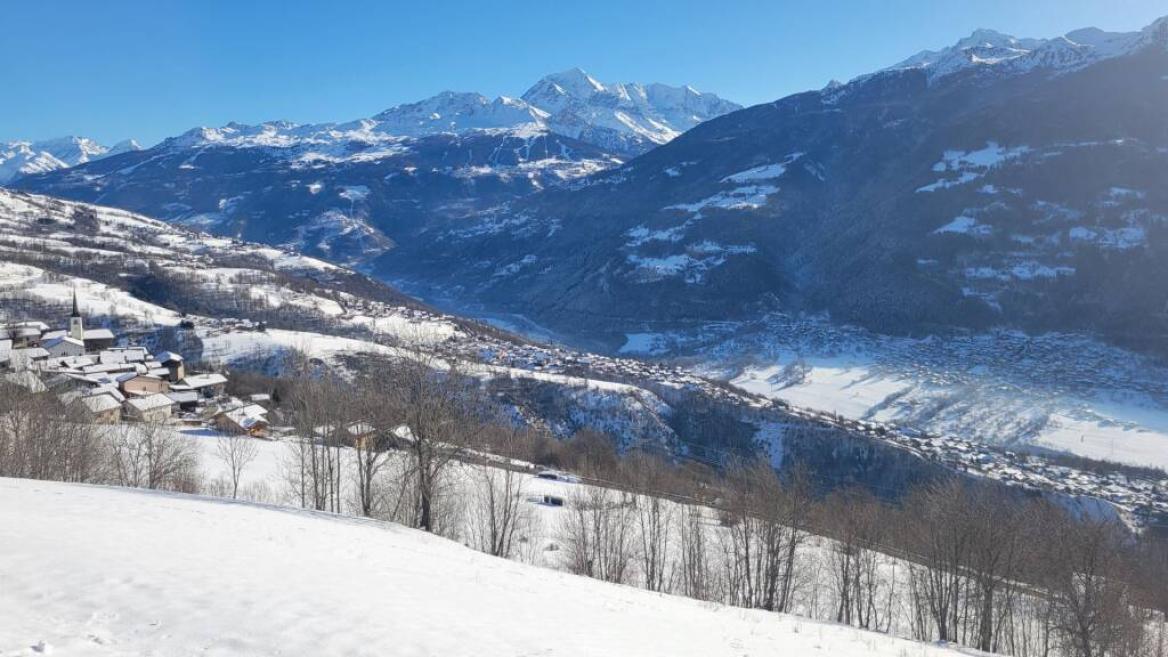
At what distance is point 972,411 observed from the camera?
4916 inches

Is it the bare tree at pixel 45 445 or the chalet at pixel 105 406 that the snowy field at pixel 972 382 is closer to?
the chalet at pixel 105 406

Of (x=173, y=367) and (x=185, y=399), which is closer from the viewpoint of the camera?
(x=185, y=399)

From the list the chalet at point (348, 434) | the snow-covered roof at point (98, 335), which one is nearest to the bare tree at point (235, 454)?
the chalet at point (348, 434)

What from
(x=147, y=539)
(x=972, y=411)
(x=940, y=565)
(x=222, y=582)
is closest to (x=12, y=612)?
(x=222, y=582)

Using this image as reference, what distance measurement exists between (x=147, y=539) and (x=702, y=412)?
3712 inches

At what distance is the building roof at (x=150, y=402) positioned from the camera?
65125 millimetres

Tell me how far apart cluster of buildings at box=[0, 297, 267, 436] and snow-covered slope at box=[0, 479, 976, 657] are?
35.9 m

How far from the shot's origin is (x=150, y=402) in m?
67.4

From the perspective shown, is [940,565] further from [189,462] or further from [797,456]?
[797,456]

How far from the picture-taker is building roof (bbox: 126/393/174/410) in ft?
214

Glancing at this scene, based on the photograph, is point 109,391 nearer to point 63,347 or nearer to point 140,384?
point 140,384

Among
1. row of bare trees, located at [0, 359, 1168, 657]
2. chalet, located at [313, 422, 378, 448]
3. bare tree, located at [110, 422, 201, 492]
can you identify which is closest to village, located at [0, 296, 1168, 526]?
chalet, located at [313, 422, 378, 448]

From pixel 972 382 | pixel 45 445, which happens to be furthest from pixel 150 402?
pixel 972 382

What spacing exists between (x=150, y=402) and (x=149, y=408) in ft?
6.34
